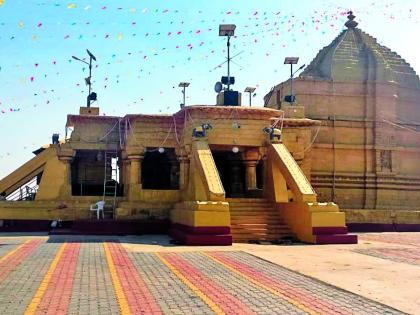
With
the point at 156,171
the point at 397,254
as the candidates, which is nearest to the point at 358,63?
the point at 156,171

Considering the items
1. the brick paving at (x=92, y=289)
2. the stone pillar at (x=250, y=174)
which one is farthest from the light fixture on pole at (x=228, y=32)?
the brick paving at (x=92, y=289)

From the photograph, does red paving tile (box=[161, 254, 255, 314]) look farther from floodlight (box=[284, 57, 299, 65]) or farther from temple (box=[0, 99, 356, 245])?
floodlight (box=[284, 57, 299, 65])

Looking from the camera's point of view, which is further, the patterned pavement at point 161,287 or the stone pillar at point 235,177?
the stone pillar at point 235,177

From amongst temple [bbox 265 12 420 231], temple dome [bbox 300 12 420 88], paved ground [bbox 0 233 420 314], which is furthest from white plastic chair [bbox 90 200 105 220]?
temple dome [bbox 300 12 420 88]

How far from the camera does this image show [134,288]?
8.58 metres

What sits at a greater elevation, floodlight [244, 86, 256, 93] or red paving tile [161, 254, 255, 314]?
floodlight [244, 86, 256, 93]

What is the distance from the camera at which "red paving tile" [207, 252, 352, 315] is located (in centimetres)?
715

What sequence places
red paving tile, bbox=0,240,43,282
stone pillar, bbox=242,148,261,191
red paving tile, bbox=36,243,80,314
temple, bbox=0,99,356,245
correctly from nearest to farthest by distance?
red paving tile, bbox=36,243,80,314 < red paving tile, bbox=0,240,43,282 < temple, bbox=0,99,356,245 < stone pillar, bbox=242,148,261,191

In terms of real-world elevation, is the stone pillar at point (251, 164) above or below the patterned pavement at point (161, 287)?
above

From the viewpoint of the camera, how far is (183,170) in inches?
888

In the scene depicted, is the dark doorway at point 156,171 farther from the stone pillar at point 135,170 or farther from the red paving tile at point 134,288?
the red paving tile at point 134,288

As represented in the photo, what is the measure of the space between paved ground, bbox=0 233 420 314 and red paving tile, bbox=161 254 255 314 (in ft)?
0.05

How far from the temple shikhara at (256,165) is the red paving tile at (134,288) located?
4.66m

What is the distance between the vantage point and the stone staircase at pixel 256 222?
58.0ft
